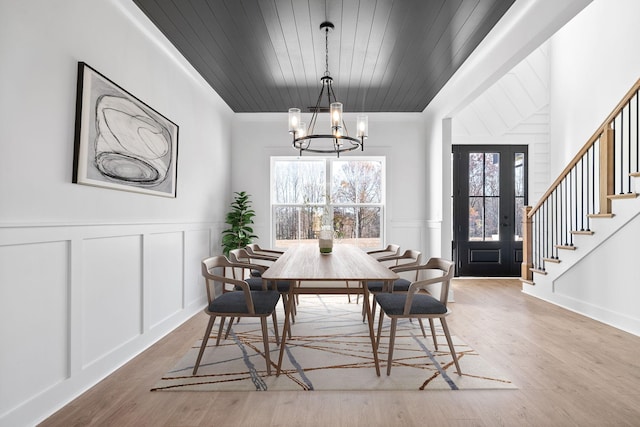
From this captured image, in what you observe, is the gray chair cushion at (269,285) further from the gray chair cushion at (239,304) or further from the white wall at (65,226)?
the white wall at (65,226)

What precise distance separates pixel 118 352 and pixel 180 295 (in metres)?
1.15

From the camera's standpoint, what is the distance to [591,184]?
4.65 m

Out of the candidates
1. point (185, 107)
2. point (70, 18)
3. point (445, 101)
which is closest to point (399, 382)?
point (70, 18)

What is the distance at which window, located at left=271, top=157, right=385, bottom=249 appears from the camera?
5727 mm

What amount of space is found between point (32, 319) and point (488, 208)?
6357 millimetres

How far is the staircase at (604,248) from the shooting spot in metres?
3.52

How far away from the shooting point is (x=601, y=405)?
210 cm

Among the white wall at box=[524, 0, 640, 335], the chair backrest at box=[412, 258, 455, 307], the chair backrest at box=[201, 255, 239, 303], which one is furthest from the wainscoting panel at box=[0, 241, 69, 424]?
the white wall at box=[524, 0, 640, 335]

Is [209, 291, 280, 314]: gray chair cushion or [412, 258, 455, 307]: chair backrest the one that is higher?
[412, 258, 455, 307]: chair backrest

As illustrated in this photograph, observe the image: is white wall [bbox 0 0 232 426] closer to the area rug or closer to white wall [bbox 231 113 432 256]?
the area rug

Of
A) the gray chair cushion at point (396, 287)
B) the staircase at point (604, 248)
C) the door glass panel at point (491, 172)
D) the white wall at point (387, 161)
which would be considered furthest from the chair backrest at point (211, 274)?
the door glass panel at point (491, 172)

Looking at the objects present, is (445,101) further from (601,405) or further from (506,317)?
(601,405)

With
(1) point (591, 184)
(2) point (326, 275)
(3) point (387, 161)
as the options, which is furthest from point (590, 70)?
(2) point (326, 275)

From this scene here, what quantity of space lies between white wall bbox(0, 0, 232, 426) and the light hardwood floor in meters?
0.27
